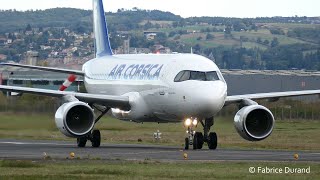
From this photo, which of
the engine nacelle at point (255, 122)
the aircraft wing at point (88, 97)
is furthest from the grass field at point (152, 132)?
the aircraft wing at point (88, 97)

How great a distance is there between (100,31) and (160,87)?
49.9ft

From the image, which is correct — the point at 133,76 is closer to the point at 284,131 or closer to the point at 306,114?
the point at 284,131

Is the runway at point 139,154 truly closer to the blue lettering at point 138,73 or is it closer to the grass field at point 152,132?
the grass field at point 152,132

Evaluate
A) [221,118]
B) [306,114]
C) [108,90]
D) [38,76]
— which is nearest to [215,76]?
[221,118]

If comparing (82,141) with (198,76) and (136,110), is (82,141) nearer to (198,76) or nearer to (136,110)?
(136,110)

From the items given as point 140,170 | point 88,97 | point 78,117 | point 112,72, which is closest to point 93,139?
point 88,97

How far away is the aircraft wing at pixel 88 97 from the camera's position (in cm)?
4831

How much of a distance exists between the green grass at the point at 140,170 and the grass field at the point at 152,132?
15.0 m

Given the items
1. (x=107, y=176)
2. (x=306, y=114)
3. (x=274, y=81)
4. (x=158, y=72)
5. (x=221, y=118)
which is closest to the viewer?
(x=107, y=176)

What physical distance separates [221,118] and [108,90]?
602 centimetres

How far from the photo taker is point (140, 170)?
109ft

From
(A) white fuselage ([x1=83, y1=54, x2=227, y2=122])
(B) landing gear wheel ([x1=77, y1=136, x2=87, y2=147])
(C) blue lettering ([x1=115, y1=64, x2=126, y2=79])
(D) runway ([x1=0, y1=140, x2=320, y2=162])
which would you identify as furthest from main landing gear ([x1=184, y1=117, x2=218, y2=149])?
(C) blue lettering ([x1=115, y1=64, x2=126, y2=79])

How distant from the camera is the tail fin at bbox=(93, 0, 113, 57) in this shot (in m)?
62.6

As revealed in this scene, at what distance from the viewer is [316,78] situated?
12650 centimetres
